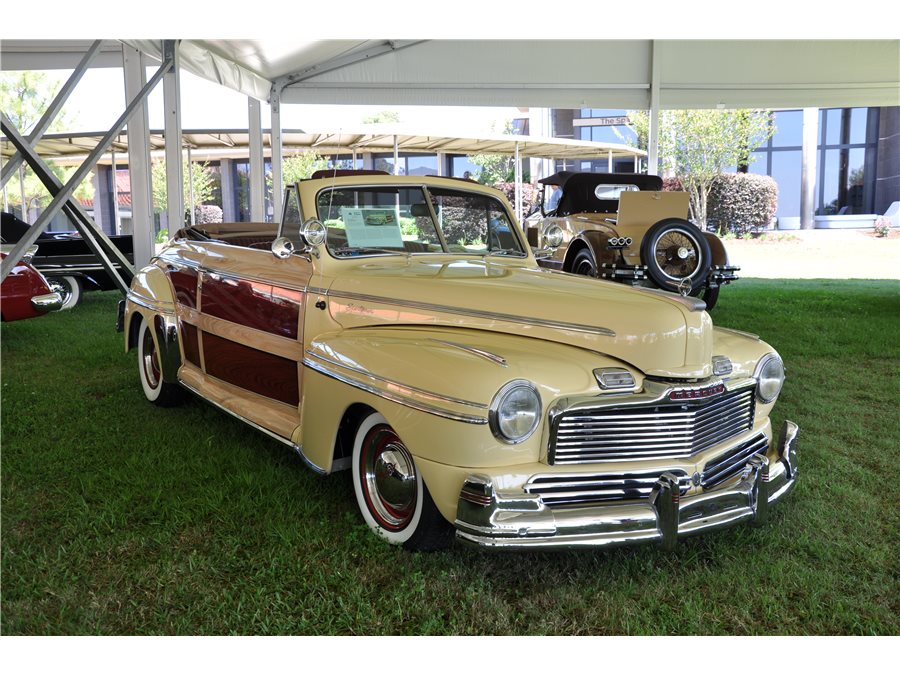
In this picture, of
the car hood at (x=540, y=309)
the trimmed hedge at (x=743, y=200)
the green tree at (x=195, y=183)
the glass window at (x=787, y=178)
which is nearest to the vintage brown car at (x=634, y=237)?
the car hood at (x=540, y=309)

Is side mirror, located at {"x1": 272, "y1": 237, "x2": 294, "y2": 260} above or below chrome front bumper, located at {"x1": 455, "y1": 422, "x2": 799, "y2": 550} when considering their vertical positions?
above

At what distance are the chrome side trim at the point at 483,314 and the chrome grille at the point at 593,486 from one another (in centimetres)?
56

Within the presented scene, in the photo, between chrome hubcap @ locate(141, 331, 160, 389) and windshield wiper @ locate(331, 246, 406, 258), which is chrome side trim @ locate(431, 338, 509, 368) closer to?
windshield wiper @ locate(331, 246, 406, 258)

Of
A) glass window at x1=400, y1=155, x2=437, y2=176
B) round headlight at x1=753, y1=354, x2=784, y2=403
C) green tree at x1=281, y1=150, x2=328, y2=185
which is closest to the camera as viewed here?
round headlight at x1=753, y1=354, x2=784, y2=403

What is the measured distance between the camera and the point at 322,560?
2.88 meters

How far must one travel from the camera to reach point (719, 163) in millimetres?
23766

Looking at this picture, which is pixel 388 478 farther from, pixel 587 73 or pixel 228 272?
pixel 587 73

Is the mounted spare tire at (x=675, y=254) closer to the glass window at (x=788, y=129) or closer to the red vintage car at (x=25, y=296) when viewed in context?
the red vintage car at (x=25, y=296)

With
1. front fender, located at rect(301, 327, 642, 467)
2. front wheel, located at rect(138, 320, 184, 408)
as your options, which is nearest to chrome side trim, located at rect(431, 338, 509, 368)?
front fender, located at rect(301, 327, 642, 467)

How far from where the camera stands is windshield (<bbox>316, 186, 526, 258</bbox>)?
3.75 meters

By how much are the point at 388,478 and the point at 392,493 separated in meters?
0.07

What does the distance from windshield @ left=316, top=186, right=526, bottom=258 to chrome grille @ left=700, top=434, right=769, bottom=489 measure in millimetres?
1659

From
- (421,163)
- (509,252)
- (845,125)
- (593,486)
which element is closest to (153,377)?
(509,252)

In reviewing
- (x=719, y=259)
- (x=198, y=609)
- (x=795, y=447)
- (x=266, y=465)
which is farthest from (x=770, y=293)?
(x=198, y=609)
